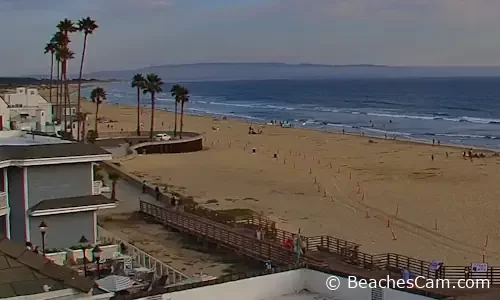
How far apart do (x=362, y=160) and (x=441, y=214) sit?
2123 centimetres

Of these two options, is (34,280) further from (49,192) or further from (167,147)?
(167,147)

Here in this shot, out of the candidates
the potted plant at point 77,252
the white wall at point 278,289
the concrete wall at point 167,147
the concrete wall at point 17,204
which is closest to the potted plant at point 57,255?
the potted plant at point 77,252

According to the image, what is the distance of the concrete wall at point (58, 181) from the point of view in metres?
19.0

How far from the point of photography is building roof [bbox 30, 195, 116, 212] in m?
19.0

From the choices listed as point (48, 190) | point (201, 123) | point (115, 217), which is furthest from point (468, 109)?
point (48, 190)

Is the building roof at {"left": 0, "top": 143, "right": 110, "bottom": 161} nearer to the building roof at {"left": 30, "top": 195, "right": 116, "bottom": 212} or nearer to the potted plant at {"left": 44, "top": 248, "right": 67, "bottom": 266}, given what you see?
the building roof at {"left": 30, "top": 195, "right": 116, "bottom": 212}

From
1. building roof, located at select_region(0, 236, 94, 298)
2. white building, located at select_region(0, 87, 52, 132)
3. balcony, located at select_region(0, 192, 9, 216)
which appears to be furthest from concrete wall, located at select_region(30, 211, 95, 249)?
white building, located at select_region(0, 87, 52, 132)

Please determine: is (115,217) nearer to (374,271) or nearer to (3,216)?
(3,216)

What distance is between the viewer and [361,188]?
4081 centimetres

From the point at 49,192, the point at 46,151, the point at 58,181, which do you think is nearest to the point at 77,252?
the point at 49,192

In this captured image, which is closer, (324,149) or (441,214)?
(441,214)

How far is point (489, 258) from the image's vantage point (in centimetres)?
2545

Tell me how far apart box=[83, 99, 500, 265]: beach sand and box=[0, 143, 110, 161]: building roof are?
11.0 metres

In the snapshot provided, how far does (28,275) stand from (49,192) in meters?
11.4
